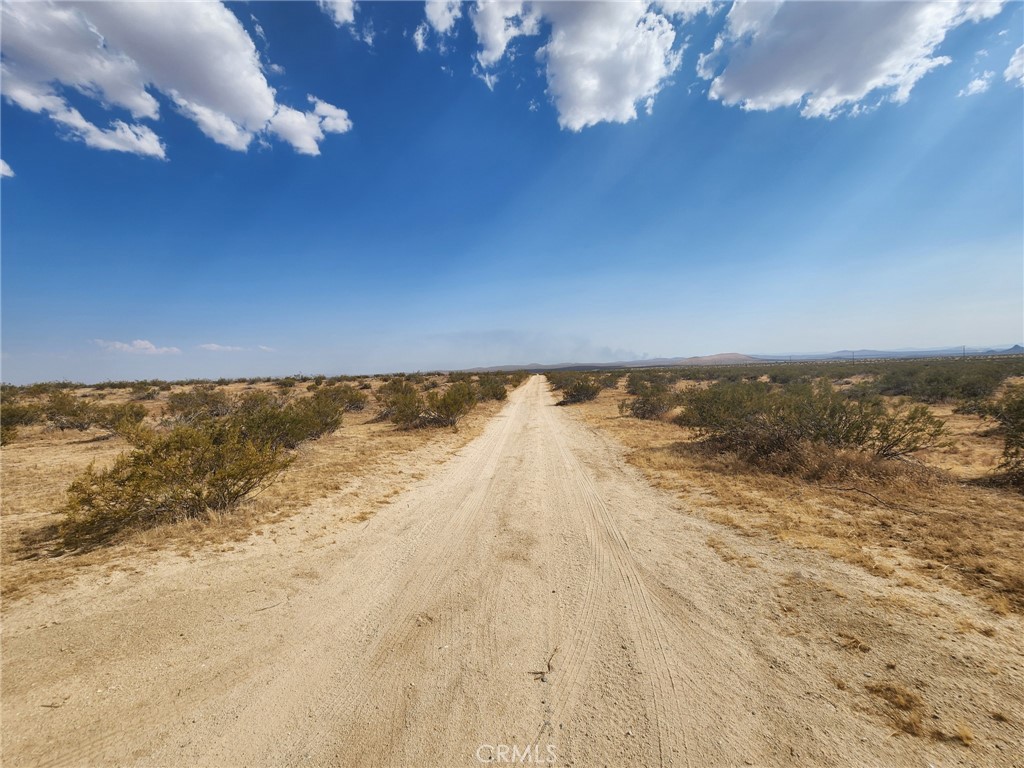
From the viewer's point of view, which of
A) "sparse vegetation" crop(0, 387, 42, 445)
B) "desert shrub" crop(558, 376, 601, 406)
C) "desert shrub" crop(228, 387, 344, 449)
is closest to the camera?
"desert shrub" crop(228, 387, 344, 449)

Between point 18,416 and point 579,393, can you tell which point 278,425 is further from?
point 579,393

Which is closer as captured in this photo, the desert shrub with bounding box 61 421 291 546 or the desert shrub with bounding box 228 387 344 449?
the desert shrub with bounding box 61 421 291 546

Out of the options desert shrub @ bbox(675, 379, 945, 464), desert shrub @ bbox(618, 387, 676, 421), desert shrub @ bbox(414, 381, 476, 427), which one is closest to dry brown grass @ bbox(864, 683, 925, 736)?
desert shrub @ bbox(675, 379, 945, 464)

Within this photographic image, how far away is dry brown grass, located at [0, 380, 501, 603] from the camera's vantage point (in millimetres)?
5559

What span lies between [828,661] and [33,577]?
9.35m

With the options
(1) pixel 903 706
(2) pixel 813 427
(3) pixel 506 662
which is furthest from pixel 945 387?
(3) pixel 506 662

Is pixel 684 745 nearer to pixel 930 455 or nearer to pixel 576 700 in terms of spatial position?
pixel 576 700

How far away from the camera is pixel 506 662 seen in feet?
11.9

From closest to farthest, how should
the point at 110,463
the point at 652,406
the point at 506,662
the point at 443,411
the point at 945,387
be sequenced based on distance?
the point at 506,662, the point at 110,463, the point at 443,411, the point at 652,406, the point at 945,387

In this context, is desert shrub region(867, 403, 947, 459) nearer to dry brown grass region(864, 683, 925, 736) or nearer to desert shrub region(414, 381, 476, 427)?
dry brown grass region(864, 683, 925, 736)

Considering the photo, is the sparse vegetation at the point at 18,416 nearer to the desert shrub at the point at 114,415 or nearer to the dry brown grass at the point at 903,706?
the desert shrub at the point at 114,415

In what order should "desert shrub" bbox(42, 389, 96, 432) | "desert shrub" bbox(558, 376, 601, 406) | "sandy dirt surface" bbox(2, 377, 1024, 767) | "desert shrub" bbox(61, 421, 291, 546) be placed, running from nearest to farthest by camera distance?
"sandy dirt surface" bbox(2, 377, 1024, 767), "desert shrub" bbox(61, 421, 291, 546), "desert shrub" bbox(42, 389, 96, 432), "desert shrub" bbox(558, 376, 601, 406)

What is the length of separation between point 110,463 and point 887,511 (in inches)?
734

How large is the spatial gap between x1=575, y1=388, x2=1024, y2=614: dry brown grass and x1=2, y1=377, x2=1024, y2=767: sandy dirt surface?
1.78ft
